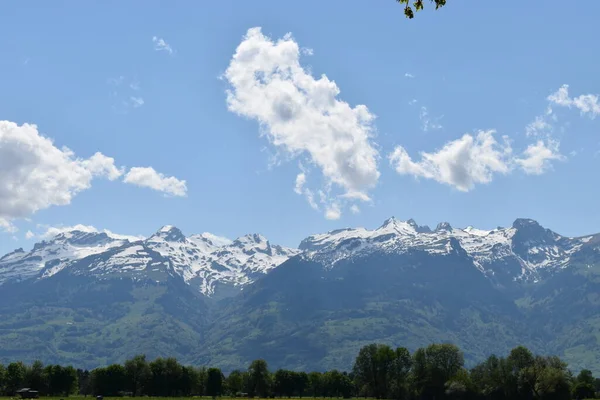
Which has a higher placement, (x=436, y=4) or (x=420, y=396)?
(x=436, y=4)

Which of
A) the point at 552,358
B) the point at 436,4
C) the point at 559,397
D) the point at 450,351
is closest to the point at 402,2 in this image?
the point at 436,4

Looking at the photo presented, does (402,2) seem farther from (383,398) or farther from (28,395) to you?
(383,398)

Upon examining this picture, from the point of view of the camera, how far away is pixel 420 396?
18450cm

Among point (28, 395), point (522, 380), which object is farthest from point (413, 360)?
point (28, 395)

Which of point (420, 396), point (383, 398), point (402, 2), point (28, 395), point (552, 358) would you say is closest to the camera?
point (402, 2)

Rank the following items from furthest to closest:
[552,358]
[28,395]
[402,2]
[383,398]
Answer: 1. [383,398]
2. [552,358]
3. [28,395]
4. [402,2]

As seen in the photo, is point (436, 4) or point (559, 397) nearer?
point (436, 4)

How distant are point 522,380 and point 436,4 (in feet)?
512

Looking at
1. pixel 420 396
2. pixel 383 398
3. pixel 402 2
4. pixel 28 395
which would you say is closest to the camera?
pixel 402 2

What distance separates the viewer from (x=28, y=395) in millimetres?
156625

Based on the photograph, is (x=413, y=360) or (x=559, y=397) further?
(x=413, y=360)

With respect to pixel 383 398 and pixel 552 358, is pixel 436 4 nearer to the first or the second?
pixel 552 358

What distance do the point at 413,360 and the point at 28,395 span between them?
4072 inches

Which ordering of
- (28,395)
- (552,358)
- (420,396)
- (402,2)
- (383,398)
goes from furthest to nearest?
1. (383,398)
2. (420,396)
3. (552,358)
4. (28,395)
5. (402,2)
